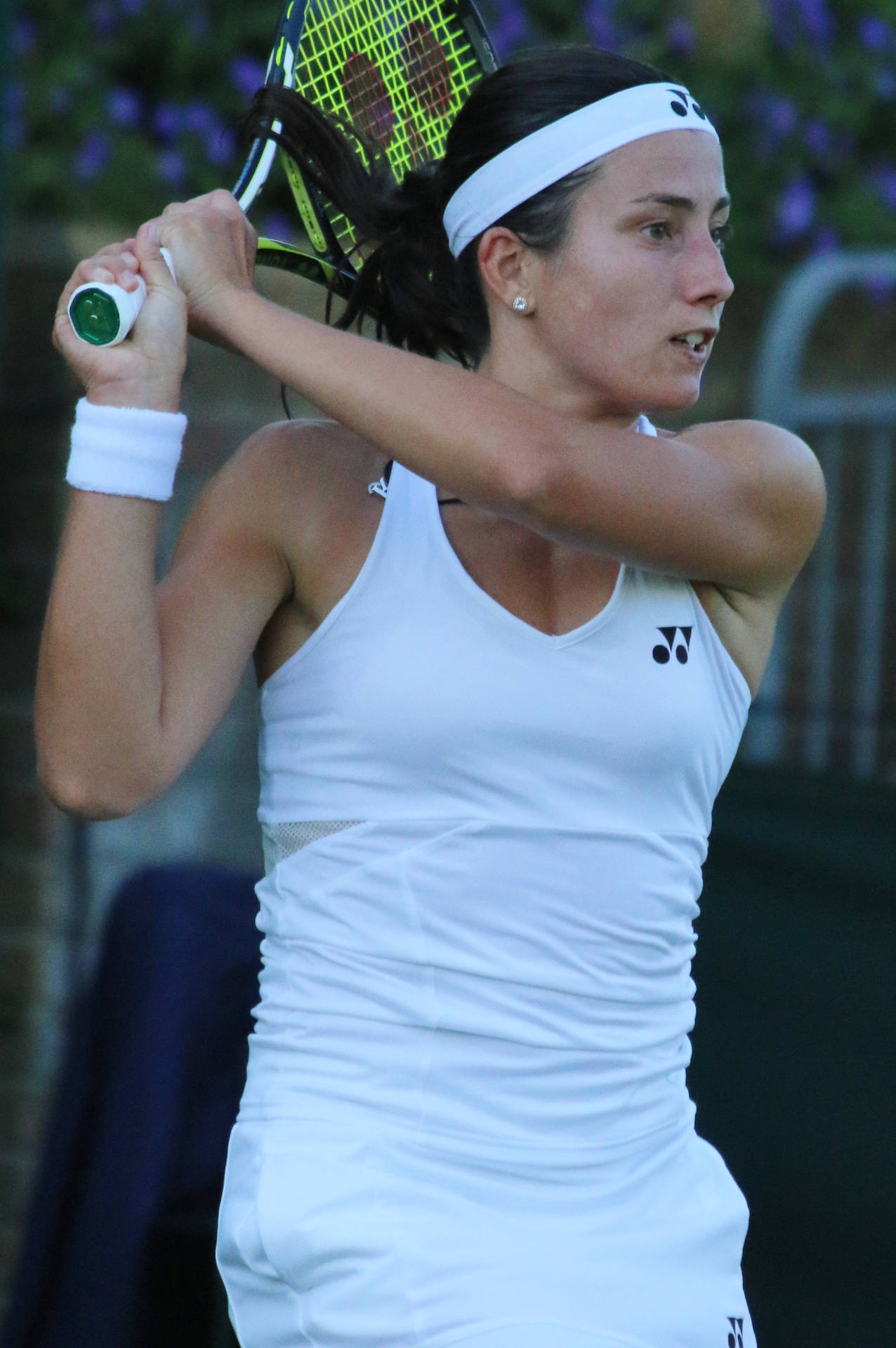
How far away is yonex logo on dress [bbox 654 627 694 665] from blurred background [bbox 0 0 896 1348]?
89 cm

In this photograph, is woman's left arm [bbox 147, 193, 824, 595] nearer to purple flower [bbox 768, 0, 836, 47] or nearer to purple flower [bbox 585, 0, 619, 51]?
purple flower [bbox 585, 0, 619, 51]

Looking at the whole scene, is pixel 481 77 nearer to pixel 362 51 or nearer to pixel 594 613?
pixel 362 51

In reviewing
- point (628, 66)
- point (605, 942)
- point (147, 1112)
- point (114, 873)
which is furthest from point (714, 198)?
point (114, 873)

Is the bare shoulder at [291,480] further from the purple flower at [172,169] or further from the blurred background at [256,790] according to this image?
the purple flower at [172,169]

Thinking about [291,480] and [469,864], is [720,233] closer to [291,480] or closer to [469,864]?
[291,480]

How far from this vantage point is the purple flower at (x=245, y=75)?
4.36m

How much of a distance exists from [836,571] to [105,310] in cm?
233

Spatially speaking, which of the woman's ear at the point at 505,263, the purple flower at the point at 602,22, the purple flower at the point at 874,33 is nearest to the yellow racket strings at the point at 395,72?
the woman's ear at the point at 505,263

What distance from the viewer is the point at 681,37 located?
470 centimetres

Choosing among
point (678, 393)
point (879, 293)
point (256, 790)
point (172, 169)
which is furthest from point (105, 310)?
point (879, 293)

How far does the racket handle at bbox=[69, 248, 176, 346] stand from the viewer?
181 centimetres

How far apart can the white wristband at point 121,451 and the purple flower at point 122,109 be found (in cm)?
268

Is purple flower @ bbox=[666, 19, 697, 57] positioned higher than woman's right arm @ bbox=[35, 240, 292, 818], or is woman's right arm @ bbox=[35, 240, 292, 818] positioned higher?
purple flower @ bbox=[666, 19, 697, 57]

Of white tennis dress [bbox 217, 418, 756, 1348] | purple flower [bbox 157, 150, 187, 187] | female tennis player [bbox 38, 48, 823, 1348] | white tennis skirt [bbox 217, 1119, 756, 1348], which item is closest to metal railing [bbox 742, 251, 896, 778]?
purple flower [bbox 157, 150, 187, 187]
